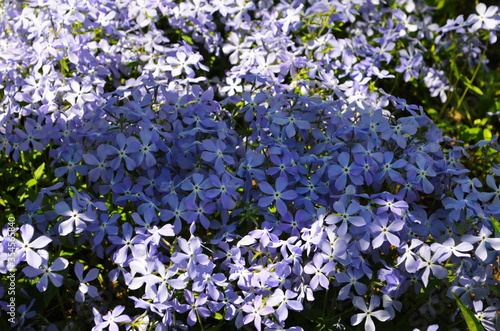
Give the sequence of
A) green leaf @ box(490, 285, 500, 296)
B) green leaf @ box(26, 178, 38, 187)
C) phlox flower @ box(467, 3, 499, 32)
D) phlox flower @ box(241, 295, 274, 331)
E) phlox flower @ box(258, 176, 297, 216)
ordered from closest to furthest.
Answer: phlox flower @ box(241, 295, 274, 331) < green leaf @ box(490, 285, 500, 296) < phlox flower @ box(258, 176, 297, 216) < green leaf @ box(26, 178, 38, 187) < phlox flower @ box(467, 3, 499, 32)

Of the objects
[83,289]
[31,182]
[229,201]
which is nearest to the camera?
[83,289]

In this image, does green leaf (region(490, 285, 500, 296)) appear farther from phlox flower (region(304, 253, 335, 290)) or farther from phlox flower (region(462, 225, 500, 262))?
phlox flower (region(304, 253, 335, 290))

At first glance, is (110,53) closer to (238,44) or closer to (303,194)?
(238,44)

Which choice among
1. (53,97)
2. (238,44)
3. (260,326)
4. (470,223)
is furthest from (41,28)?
(470,223)

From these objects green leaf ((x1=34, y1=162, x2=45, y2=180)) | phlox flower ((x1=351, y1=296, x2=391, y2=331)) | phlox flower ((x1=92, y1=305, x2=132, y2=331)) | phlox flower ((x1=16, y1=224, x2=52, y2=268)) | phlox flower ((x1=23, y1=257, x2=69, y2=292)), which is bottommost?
phlox flower ((x1=351, y1=296, x2=391, y2=331))

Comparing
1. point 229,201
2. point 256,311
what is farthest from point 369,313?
point 229,201

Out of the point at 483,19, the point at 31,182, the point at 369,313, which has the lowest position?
the point at 369,313

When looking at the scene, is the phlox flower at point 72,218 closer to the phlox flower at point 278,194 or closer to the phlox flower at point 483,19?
the phlox flower at point 278,194

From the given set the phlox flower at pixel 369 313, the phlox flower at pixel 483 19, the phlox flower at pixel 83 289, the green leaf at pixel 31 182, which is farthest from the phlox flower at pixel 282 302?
the phlox flower at pixel 483 19

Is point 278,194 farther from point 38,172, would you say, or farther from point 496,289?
point 38,172

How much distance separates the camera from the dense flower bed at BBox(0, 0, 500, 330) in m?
2.12

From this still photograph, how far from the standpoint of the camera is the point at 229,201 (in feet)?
7.48

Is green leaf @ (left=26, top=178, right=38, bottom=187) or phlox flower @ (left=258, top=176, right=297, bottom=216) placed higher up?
phlox flower @ (left=258, top=176, right=297, bottom=216)

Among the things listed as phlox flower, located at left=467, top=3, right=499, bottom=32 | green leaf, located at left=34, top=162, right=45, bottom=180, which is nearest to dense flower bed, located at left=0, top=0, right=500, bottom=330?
green leaf, located at left=34, top=162, right=45, bottom=180
